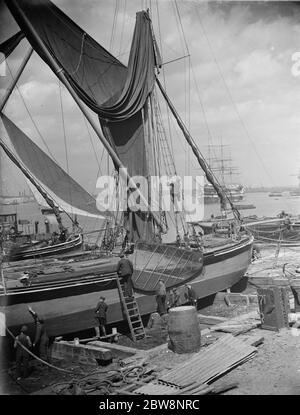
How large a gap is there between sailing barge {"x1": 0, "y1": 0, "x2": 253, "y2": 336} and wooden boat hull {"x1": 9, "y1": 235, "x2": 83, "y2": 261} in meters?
6.73

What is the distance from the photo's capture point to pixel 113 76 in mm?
20391

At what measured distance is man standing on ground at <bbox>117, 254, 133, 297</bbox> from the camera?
1339 centimetres

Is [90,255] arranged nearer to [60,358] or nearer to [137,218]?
[137,218]

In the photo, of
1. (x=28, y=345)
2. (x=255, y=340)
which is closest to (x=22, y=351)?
(x=28, y=345)

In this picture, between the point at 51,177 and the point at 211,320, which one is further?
the point at 51,177

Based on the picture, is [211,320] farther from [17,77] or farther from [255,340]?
[17,77]

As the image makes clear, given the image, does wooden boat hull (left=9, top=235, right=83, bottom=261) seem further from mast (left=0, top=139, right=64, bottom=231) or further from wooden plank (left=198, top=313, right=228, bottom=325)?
wooden plank (left=198, top=313, right=228, bottom=325)

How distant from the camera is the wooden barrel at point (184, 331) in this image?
9789 mm

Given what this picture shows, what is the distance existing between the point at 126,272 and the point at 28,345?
3932 millimetres

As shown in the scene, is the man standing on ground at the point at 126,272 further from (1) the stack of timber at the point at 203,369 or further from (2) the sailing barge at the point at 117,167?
(1) the stack of timber at the point at 203,369

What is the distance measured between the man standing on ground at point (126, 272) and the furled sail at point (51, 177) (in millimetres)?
12945

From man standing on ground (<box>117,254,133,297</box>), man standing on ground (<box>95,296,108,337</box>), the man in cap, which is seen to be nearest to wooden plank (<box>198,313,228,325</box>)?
man standing on ground (<box>117,254,133,297</box>)
